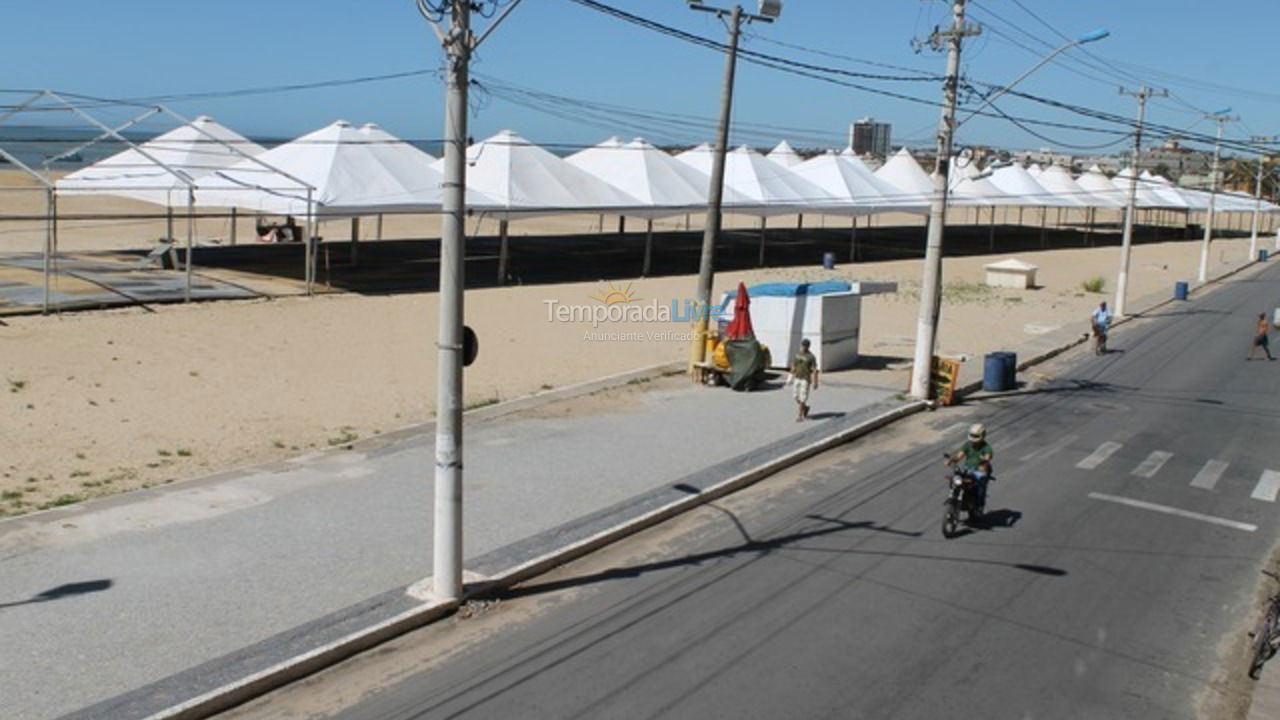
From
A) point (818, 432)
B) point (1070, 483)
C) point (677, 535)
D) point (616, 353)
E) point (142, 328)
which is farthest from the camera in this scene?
point (616, 353)

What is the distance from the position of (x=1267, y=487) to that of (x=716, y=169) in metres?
11.4

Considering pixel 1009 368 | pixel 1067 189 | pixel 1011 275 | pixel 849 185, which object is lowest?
pixel 1009 368

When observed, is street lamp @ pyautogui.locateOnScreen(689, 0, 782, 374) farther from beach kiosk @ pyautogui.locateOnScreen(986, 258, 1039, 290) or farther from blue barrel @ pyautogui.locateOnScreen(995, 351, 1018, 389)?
beach kiosk @ pyautogui.locateOnScreen(986, 258, 1039, 290)

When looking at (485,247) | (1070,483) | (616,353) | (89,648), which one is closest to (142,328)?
(616,353)

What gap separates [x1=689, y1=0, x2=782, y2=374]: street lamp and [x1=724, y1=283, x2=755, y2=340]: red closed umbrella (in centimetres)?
58

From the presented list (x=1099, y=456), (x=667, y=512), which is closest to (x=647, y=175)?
Result: (x=1099, y=456)

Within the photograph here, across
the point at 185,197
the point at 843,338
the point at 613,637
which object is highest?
the point at 185,197

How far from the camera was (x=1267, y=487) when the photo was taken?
16578 mm

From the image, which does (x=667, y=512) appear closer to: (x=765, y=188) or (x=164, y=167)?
(x=164, y=167)

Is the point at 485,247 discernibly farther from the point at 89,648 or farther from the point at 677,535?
the point at 89,648

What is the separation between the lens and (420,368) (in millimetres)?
22281

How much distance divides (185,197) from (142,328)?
1660 centimetres

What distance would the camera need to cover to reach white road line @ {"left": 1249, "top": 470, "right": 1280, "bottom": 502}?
631 inches

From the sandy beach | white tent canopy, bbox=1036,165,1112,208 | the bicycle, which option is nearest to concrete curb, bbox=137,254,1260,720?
the sandy beach
